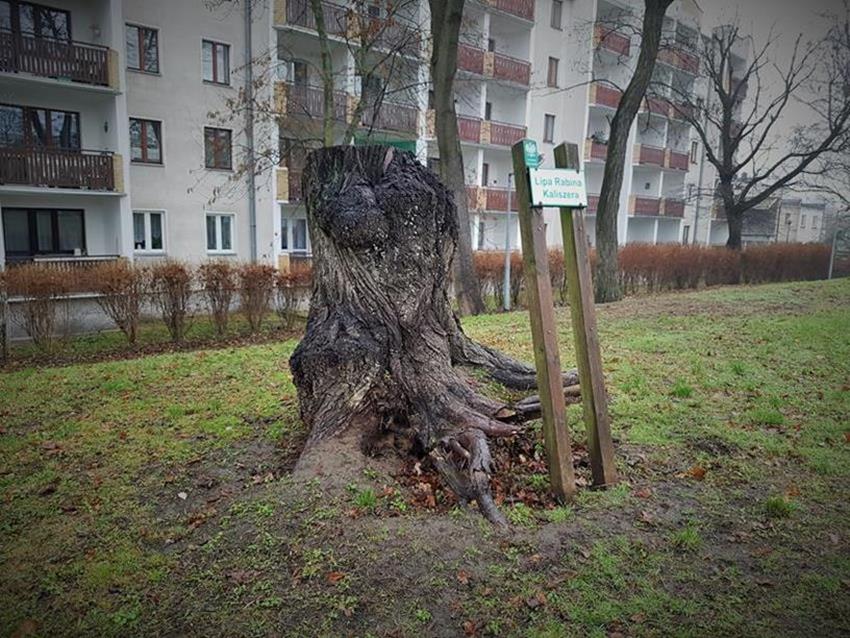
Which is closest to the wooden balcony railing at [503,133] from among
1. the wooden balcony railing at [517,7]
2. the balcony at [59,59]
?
the wooden balcony railing at [517,7]

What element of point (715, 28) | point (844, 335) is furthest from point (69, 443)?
point (715, 28)

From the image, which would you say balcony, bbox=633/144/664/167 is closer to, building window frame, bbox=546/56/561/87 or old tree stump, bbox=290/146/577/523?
building window frame, bbox=546/56/561/87

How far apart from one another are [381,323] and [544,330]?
1194 millimetres

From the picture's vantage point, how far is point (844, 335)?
328 inches

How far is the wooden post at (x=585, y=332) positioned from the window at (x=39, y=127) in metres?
18.3

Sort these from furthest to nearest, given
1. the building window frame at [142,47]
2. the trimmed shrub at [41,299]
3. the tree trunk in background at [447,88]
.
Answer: the building window frame at [142,47] < the tree trunk in background at [447,88] < the trimmed shrub at [41,299]

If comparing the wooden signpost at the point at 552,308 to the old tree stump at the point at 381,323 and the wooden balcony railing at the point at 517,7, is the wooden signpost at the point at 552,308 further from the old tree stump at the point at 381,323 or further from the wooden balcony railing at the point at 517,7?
the wooden balcony railing at the point at 517,7

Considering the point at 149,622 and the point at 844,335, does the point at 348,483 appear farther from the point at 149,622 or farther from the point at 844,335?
the point at 844,335

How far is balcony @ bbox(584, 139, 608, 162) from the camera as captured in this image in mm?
31984

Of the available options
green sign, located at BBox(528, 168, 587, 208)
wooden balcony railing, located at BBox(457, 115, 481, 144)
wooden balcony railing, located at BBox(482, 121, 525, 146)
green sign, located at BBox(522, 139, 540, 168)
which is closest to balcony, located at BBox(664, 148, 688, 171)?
wooden balcony railing, located at BBox(482, 121, 525, 146)

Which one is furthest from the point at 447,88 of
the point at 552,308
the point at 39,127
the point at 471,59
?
the point at 471,59

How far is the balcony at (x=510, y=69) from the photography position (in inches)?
1046

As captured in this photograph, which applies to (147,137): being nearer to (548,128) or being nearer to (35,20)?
(35,20)

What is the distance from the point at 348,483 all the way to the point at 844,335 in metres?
7.99
